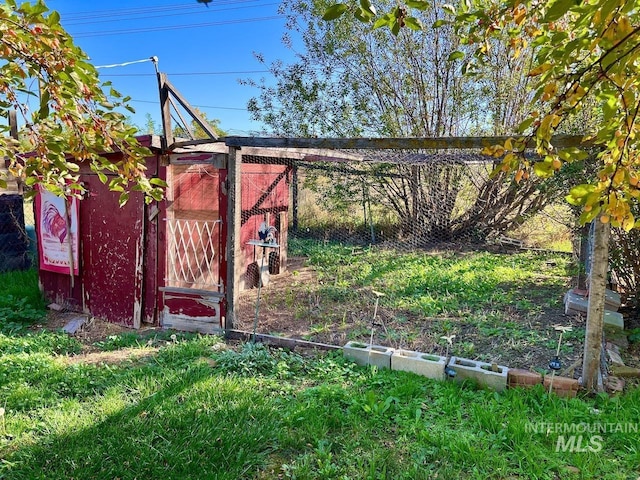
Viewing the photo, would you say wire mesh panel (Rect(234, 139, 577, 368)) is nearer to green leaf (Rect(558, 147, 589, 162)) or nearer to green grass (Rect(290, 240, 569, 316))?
green grass (Rect(290, 240, 569, 316))

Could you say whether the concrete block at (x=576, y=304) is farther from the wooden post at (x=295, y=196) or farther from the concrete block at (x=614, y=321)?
the wooden post at (x=295, y=196)

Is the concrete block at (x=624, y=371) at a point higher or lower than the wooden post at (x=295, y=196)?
lower

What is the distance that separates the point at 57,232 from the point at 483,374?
524cm

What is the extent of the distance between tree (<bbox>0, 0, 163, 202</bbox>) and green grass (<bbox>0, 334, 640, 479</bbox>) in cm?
145

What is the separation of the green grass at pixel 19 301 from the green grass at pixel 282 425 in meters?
2.10

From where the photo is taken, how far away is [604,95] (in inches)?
41.8

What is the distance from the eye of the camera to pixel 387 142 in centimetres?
334

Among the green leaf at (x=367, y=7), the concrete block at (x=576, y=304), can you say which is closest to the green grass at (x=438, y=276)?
the concrete block at (x=576, y=304)

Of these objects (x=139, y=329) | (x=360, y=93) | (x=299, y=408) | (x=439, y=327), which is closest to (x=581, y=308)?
(x=439, y=327)

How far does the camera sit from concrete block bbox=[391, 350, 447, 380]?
119 inches

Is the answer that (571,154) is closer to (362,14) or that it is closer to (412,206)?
(362,14)

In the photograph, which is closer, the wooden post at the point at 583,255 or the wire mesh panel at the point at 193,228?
the wooden post at the point at 583,255

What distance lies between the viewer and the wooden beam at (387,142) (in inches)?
115

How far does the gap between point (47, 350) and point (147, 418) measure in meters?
2.00
